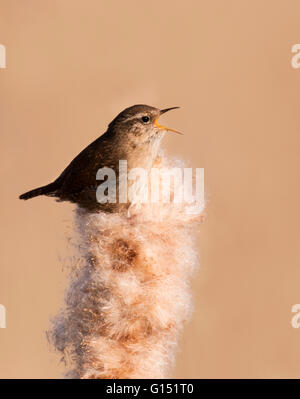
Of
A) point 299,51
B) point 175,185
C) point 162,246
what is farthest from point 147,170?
point 299,51

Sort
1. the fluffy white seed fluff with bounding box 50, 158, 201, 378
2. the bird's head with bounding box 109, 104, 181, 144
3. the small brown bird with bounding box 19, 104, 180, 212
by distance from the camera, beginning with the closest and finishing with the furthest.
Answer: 1. the fluffy white seed fluff with bounding box 50, 158, 201, 378
2. the small brown bird with bounding box 19, 104, 180, 212
3. the bird's head with bounding box 109, 104, 181, 144

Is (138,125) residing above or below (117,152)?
above

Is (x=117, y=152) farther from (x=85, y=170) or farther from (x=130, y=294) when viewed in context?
(x=130, y=294)

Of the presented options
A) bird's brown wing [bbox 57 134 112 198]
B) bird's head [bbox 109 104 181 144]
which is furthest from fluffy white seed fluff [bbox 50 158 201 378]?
bird's head [bbox 109 104 181 144]

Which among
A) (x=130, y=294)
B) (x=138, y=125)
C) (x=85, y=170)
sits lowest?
(x=130, y=294)

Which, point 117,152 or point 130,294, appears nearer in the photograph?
point 130,294

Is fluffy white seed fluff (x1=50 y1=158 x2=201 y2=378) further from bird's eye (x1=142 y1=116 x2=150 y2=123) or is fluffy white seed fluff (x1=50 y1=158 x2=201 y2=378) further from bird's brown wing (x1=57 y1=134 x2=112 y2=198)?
bird's eye (x1=142 y1=116 x2=150 y2=123)

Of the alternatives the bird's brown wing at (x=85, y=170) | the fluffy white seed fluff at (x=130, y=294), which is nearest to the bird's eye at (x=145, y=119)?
the bird's brown wing at (x=85, y=170)

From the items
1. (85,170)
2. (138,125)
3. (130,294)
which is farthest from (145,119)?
(130,294)
